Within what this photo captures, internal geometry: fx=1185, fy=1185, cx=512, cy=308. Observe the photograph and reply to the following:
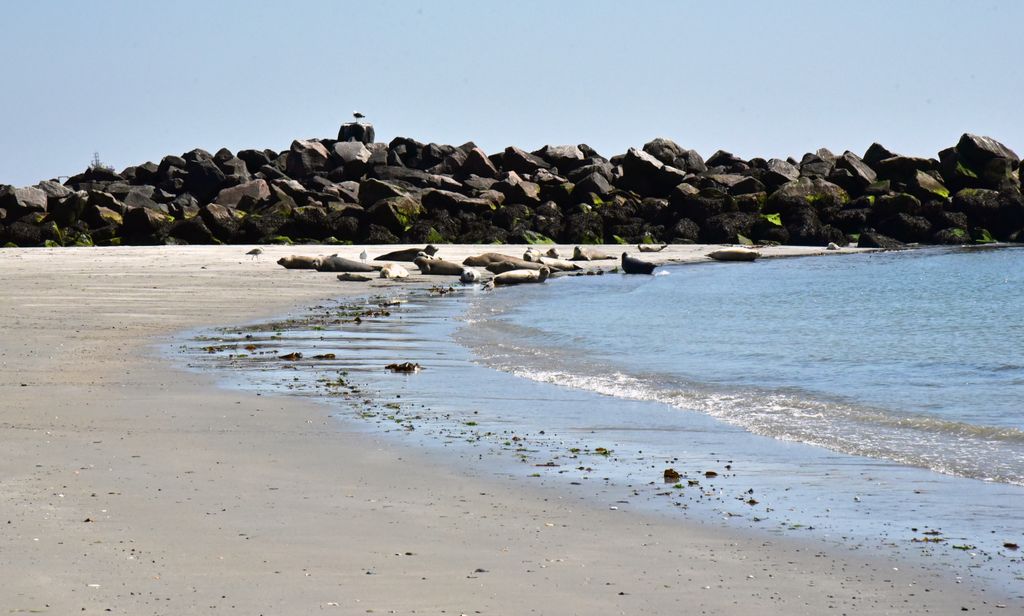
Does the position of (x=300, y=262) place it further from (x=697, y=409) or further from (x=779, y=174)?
(x=779, y=174)

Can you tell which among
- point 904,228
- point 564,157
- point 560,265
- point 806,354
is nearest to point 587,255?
point 560,265

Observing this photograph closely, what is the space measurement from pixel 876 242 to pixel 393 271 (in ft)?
63.5

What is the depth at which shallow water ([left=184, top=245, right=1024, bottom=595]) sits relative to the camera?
5270mm

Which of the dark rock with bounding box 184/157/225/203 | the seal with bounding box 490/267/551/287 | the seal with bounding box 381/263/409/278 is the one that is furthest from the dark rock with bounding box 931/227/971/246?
the dark rock with bounding box 184/157/225/203

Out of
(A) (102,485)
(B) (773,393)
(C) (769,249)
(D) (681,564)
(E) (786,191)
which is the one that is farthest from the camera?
(E) (786,191)

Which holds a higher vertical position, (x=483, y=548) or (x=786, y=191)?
(x=786, y=191)

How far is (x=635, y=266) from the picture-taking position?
26.3m

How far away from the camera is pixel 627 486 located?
5.68 metres

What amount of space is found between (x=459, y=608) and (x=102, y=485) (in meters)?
2.27

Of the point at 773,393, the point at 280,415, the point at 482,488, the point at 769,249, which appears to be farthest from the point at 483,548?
the point at 769,249

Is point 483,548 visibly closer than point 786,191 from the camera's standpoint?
Yes

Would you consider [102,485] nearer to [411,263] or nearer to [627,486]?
[627,486]

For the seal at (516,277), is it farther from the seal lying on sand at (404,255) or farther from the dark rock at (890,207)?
the dark rock at (890,207)

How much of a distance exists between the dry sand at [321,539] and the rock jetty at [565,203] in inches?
1093
